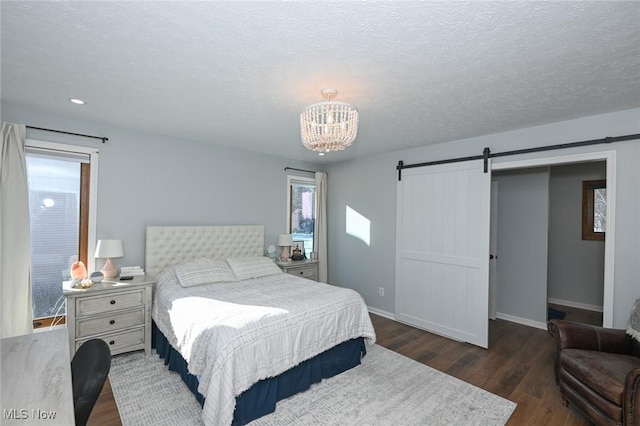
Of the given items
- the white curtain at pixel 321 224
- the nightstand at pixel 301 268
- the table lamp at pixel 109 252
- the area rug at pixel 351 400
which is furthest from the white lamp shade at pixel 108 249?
the white curtain at pixel 321 224

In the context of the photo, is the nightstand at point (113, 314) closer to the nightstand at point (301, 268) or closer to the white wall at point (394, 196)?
the nightstand at point (301, 268)

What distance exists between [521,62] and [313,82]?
1376 mm

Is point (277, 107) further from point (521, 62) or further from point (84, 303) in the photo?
point (84, 303)

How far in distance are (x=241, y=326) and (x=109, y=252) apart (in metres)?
1.90

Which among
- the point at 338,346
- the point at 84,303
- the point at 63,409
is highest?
the point at 63,409

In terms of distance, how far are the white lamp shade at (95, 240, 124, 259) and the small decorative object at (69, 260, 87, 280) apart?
17cm

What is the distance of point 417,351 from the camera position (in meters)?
3.34

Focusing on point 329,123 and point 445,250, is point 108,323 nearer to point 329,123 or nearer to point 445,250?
point 329,123

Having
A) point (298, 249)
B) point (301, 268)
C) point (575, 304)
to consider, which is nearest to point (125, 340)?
point (301, 268)

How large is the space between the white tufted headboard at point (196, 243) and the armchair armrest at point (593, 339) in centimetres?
367

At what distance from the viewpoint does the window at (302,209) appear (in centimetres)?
505

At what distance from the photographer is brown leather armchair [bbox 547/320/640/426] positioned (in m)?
1.82

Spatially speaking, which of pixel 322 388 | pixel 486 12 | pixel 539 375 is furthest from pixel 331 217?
pixel 486 12

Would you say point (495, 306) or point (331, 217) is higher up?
point (331, 217)
